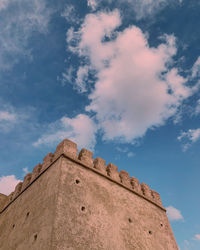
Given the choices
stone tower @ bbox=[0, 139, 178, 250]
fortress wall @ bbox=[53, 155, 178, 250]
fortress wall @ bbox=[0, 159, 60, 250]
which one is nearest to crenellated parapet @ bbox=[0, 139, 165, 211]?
stone tower @ bbox=[0, 139, 178, 250]

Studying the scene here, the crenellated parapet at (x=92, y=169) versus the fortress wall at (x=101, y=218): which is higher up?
the crenellated parapet at (x=92, y=169)

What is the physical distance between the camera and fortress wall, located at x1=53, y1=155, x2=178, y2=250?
5316 millimetres

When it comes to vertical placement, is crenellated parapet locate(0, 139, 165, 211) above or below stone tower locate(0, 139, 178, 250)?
above

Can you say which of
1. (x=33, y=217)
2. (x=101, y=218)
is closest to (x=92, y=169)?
(x=101, y=218)

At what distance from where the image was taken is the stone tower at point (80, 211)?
210 inches

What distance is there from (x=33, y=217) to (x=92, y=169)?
236cm

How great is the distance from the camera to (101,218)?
632 cm

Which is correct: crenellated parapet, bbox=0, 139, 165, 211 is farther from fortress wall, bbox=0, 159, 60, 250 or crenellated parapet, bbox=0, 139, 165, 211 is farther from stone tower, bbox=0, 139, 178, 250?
fortress wall, bbox=0, 159, 60, 250

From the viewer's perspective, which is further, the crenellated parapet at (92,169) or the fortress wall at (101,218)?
the crenellated parapet at (92,169)

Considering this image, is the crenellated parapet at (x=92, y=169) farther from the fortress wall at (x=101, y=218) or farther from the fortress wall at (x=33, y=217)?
the fortress wall at (x=33, y=217)

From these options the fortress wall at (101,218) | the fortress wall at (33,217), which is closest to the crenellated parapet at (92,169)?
the fortress wall at (101,218)

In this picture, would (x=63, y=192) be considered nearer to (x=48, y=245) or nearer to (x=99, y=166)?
(x=48, y=245)

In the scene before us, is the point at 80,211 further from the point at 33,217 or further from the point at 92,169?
the point at 92,169

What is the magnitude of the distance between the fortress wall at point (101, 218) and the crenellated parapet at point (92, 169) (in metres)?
0.20
